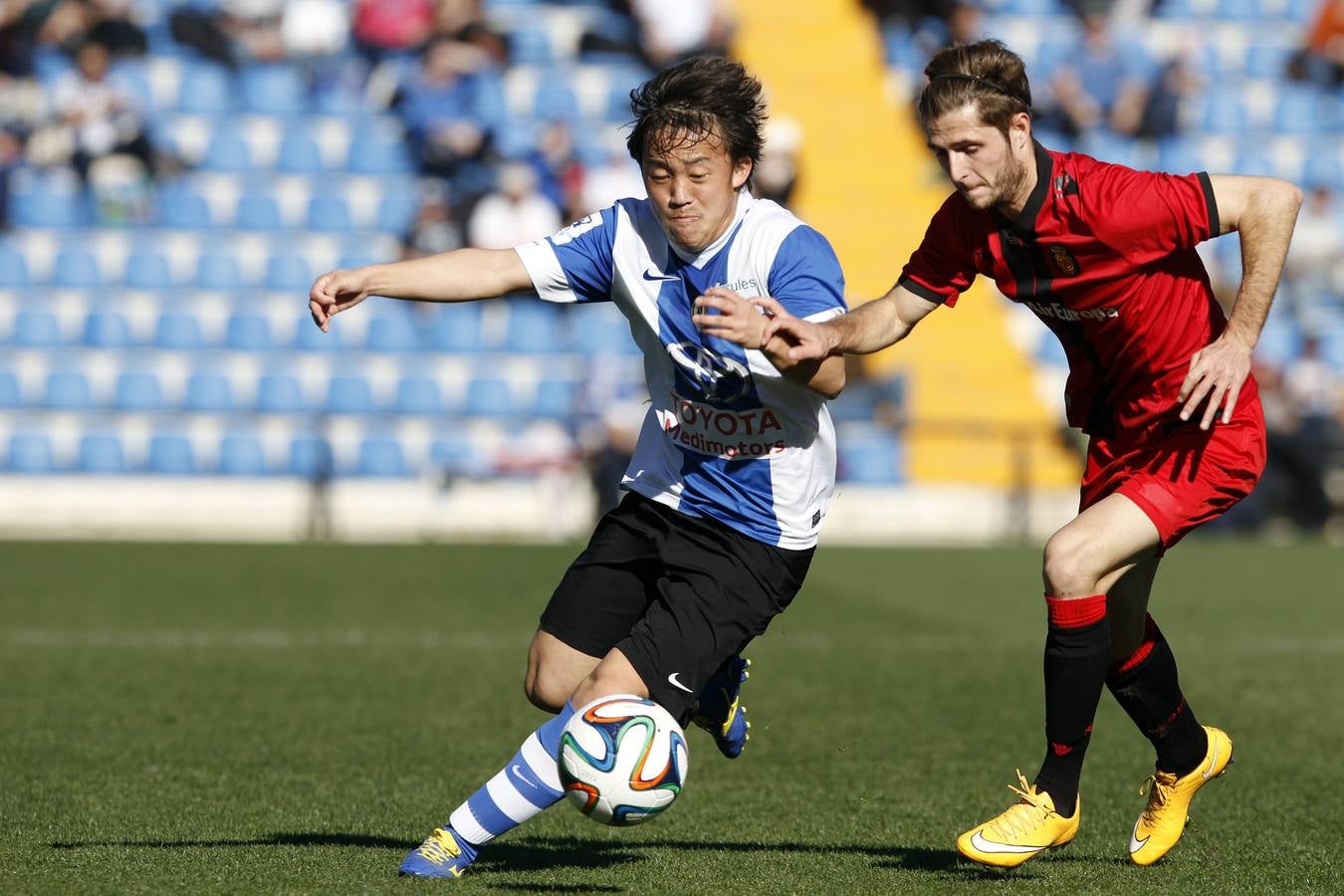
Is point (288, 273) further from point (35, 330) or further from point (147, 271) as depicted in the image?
point (35, 330)

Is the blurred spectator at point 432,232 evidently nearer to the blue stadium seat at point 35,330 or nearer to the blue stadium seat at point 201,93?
the blue stadium seat at point 201,93

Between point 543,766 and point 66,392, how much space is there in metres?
13.6

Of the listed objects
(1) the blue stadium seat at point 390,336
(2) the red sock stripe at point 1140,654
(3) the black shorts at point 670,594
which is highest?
(3) the black shorts at point 670,594

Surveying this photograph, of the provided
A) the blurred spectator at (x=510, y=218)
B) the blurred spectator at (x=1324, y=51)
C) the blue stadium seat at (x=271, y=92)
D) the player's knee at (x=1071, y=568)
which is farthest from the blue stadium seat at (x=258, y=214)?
the player's knee at (x=1071, y=568)

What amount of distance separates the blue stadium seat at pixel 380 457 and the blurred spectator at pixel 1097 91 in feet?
25.5

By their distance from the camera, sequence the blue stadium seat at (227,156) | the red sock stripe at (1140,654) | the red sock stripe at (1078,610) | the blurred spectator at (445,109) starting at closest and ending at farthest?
the red sock stripe at (1078,610)
the red sock stripe at (1140,654)
the blurred spectator at (445,109)
the blue stadium seat at (227,156)

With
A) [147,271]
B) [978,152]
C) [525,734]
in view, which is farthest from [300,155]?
[978,152]

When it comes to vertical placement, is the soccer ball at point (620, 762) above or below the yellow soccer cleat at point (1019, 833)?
above

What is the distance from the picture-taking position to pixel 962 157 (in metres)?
4.52

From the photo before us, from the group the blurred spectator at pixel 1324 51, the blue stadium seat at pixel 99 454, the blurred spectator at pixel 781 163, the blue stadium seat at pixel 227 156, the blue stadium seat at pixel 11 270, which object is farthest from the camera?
the blurred spectator at pixel 1324 51

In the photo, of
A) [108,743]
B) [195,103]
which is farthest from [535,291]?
[195,103]

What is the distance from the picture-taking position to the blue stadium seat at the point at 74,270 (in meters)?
17.6

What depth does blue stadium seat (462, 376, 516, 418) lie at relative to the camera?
1703cm

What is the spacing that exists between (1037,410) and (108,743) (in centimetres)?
1272
